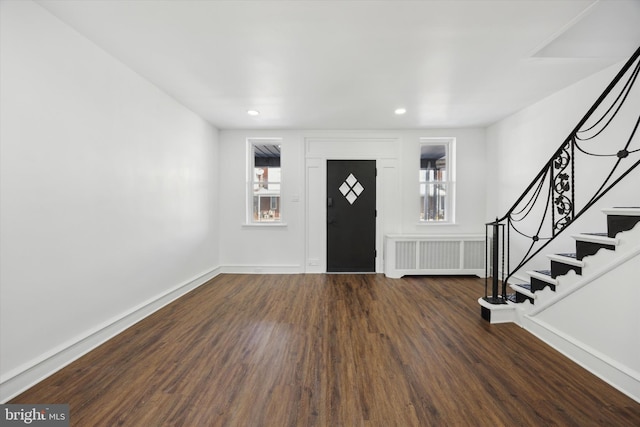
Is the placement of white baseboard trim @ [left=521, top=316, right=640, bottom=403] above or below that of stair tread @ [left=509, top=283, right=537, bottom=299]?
below

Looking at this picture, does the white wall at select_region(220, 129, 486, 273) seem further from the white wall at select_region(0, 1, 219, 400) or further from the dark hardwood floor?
the dark hardwood floor

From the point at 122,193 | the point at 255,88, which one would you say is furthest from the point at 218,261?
the point at 255,88

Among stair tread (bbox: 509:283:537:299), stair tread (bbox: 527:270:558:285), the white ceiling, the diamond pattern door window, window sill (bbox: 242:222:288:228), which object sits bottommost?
stair tread (bbox: 509:283:537:299)

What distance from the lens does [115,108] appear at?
2.37 m

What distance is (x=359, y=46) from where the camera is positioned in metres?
2.16

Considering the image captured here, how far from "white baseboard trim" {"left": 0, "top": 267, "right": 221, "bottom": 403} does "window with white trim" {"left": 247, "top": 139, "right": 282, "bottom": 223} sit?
6.77 ft

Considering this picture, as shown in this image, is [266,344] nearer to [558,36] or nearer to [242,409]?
[242,409]

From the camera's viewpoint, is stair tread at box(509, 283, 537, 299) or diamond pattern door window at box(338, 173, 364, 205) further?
diamond pattern door window at box(338, 173, 364, 205)

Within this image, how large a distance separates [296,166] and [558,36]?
3513mm

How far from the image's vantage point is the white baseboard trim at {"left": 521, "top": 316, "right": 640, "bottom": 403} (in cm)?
163

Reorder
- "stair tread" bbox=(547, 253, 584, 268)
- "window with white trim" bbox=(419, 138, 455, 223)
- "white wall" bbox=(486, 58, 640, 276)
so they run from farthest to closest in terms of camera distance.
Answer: "window with white trim" bbox=(419, 138, 455, 223)
"white wall" bbox=(486, 58, 640, 276)
"stair tread" bbox=(547, 253, 584, 268)

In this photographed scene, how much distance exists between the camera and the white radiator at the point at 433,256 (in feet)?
14.3

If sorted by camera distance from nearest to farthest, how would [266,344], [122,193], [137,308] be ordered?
1. [266,344]
2. [122,193]
3. [137,308]

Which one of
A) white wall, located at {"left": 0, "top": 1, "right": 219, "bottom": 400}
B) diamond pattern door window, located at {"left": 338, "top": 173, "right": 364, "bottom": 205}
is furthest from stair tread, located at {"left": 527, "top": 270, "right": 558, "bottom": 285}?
white wall, located at {"left": 0, "top": 1, "right": 219, "bottom": 400}
